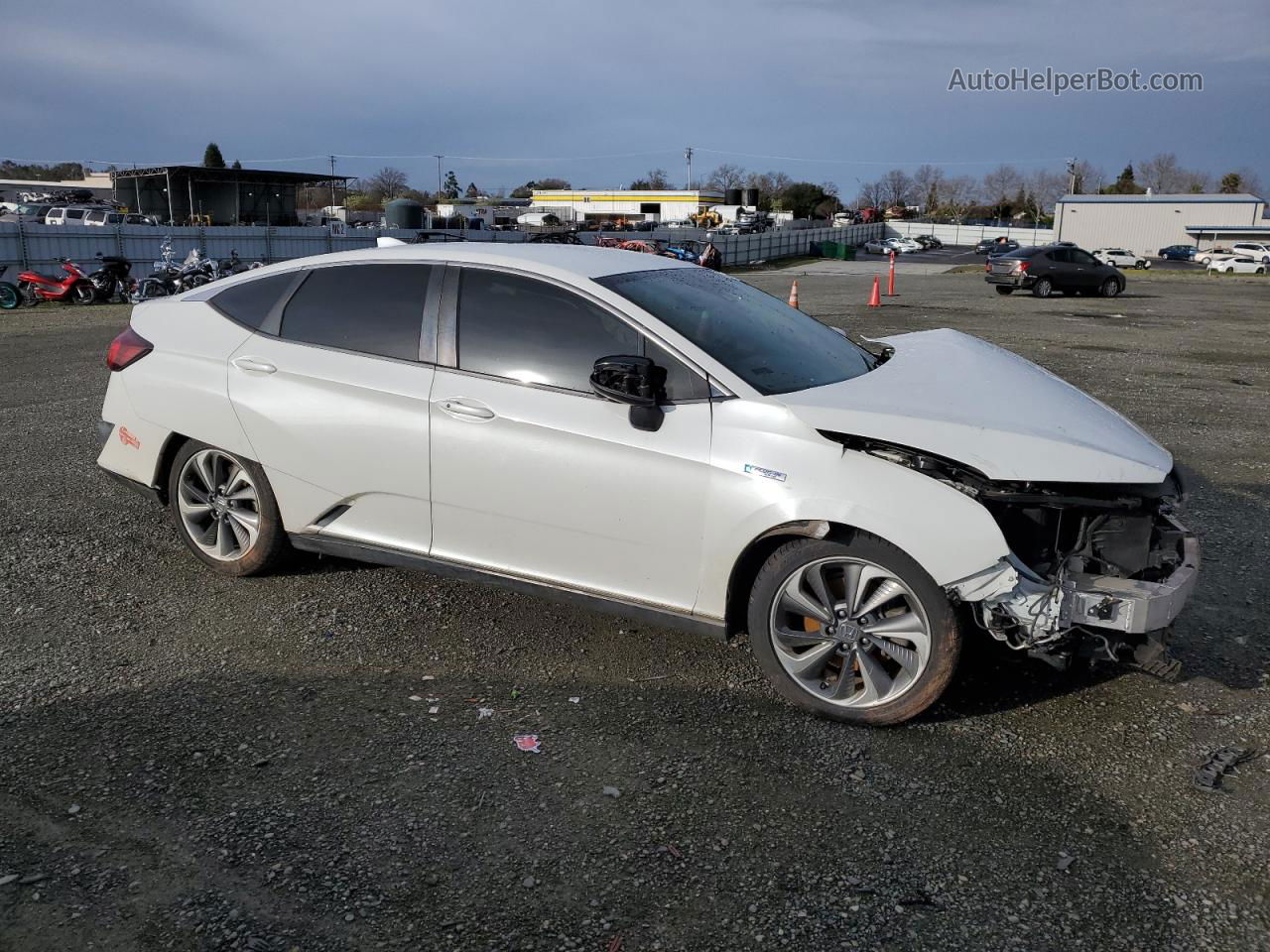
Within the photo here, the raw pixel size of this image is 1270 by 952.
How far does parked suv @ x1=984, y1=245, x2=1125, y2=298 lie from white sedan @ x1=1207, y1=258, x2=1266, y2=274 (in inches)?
1208

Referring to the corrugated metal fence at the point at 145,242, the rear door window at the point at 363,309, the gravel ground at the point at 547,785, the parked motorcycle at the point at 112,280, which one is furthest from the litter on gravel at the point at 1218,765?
the parked motorcycle at the point at 112,280

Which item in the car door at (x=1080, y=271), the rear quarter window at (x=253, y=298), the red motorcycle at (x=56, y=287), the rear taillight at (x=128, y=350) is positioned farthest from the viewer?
the car door at (x=1080, y=271)

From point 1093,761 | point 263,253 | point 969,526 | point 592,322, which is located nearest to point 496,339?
point 592,322

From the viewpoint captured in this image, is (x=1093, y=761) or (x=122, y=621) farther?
(x=122, y=621)

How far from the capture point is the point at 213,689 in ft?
13.1

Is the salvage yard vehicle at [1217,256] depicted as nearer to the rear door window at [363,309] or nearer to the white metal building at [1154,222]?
the white metal building at [1154,222]

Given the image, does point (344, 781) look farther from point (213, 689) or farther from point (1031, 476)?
point (1031, 476)

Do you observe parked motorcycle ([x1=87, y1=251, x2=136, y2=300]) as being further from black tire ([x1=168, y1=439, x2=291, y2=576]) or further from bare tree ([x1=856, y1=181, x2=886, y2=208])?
bare tree ([x1=856, y1=181, x2=886, y2=208])

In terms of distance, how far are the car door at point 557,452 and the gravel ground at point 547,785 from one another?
0.48 metres

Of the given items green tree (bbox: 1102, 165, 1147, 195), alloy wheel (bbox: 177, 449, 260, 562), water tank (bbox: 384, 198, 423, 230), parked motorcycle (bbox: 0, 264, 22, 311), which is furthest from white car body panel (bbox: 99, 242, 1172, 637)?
green tree (bbox: 1102, 165, 1147, 195)

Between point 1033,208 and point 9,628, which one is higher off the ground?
point 1033,208

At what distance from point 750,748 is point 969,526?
1.08m

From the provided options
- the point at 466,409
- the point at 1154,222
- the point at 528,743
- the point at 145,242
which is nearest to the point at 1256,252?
the point at 1154,222

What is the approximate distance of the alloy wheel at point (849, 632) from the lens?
3602 mm
